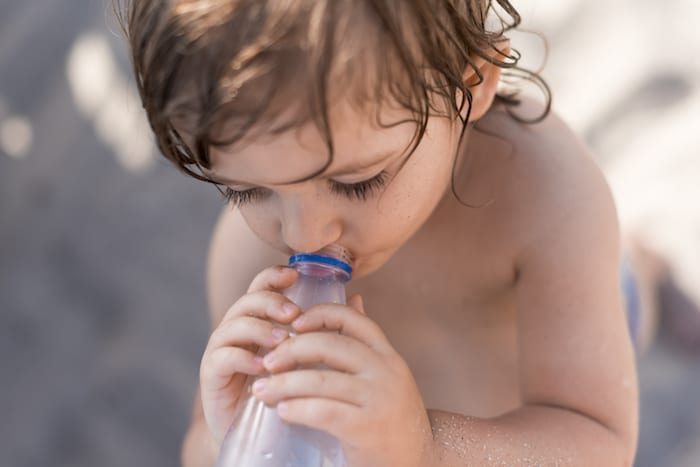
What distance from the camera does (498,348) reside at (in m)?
1.47

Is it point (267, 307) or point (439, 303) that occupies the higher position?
point (267, 307)

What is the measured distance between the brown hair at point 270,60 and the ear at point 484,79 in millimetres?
135

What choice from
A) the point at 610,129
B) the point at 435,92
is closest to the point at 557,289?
the point at 435,92

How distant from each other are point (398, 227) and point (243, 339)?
208 mm

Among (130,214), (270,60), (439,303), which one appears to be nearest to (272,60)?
(270,60)

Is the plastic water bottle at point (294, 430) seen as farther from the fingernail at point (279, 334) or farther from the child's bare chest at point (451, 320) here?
the child's bare chest at point (451, 320)

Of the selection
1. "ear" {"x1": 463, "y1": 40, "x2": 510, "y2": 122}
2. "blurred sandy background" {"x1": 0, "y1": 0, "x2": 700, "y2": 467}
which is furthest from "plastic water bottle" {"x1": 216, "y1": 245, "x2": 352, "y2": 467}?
Result: "blurred sandy background" {"x1": 0, "y1": 0, "x2": 700, "y2": 467}

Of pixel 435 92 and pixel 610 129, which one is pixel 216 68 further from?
pixel 610 129

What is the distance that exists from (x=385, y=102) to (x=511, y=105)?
19.4 inches

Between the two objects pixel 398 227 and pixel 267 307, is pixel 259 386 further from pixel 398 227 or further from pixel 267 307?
pixel 398 227

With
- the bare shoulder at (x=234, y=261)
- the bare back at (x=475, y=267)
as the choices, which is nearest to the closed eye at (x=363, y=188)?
the bare back at (x=475, y=267)

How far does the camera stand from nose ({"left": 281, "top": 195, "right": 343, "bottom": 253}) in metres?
0.93

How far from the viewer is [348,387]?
3.00ft

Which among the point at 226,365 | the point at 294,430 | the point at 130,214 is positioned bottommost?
the point at 130,214
